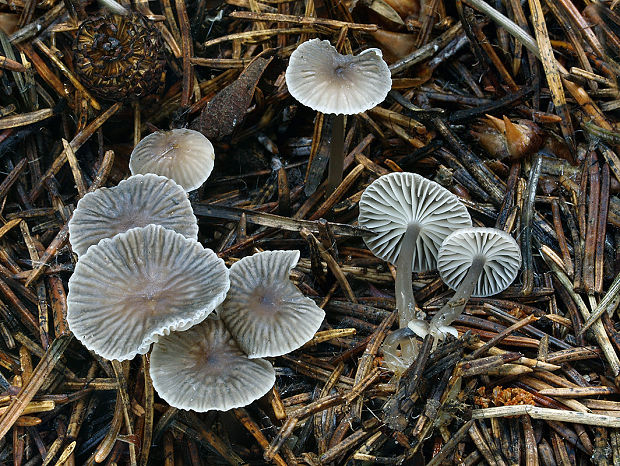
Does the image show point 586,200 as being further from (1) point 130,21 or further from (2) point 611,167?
(1) point 130,21

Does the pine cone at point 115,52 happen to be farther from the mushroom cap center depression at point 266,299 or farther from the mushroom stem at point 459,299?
the mushroom stem at point 459,299

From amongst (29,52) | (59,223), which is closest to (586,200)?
(59,223)

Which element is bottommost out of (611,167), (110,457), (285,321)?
(110,457)

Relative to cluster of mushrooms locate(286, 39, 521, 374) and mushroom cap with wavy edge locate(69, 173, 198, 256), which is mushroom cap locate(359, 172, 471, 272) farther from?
mushroom cap with wavy edge locate(69, 173, 198, 256)

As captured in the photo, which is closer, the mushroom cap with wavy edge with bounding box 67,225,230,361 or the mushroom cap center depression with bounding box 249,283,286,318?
the mushroom cap with wavy edge with bounding box 67,225,230,361

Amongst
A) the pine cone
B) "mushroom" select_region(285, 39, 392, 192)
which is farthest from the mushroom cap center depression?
the pine cone

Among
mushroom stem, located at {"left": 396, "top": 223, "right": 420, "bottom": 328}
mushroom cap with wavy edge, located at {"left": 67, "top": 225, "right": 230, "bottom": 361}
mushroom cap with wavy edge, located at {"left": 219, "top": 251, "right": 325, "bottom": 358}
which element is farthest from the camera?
mushroom stem, located at {"left": 396, "top": 223, "right": 420, "bottom": 328}

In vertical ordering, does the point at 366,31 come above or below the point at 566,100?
above
